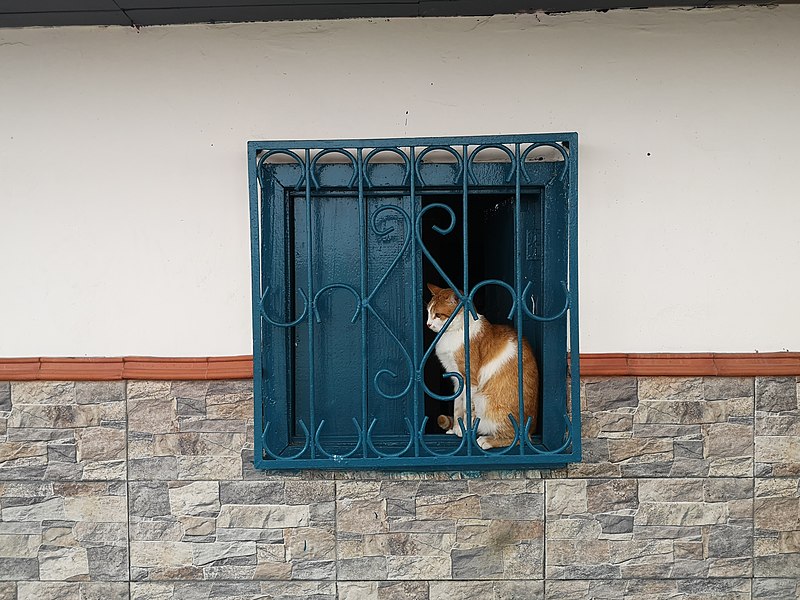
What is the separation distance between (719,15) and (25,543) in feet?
9.72

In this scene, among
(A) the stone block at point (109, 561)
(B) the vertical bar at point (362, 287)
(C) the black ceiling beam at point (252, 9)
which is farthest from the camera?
(A) the stone block at point (109, 561)

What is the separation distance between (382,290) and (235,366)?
56 cm

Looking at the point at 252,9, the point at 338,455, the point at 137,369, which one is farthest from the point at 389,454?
the point at 252,9

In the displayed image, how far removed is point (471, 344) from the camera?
225 cm

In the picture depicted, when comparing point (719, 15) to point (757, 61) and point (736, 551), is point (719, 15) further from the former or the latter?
point (736, 551)

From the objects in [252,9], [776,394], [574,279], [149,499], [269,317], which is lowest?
[149,499]

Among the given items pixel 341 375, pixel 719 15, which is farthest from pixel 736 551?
pixel 719 15

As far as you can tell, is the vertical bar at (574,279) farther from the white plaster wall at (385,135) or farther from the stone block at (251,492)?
the stone block at (251,492)

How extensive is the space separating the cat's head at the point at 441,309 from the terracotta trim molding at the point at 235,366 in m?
0.47

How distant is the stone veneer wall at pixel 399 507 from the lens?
7.27 ft

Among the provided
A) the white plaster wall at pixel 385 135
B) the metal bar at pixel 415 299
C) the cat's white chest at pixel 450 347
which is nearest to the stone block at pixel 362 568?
the metal bar at pixel 415 299

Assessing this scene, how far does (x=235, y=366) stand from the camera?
2.21 meters

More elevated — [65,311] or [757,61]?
[757,61]

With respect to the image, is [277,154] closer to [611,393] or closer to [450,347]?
[450,347]
